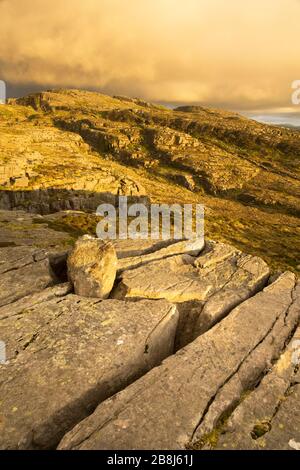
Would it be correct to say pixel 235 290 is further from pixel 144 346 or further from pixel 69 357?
pixel 69 357

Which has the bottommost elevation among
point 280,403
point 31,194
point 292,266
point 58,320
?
point 292,266

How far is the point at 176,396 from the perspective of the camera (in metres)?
12.3

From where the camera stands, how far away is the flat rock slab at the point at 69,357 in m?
11.5

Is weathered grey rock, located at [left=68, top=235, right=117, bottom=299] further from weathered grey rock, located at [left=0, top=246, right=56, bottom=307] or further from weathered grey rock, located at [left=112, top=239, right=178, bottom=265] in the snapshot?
weathered grey rock, located at [left=112, top=239, right=178, bottom=265]

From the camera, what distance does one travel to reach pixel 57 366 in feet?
44.0

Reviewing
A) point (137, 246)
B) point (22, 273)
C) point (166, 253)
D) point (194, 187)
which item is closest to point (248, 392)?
point (166, 253)

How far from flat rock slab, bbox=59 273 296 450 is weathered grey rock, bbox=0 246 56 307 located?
855 centimetres

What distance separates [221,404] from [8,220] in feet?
96.1

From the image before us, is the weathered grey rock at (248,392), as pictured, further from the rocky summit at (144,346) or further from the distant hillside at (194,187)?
the distant hillside at (194,187)

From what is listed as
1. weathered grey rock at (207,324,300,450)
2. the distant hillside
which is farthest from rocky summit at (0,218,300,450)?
the distant hillside

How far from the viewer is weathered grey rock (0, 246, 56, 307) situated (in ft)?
59.4

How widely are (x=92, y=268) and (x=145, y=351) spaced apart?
5.47 metres
